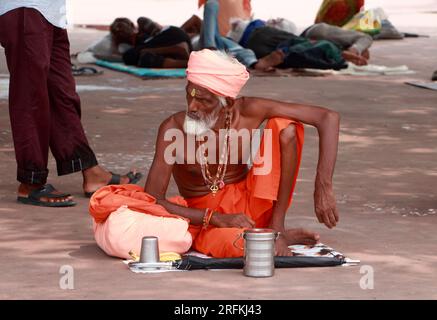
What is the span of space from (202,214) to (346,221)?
1.07 m

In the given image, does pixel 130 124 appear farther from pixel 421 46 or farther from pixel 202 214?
pixel 421 46

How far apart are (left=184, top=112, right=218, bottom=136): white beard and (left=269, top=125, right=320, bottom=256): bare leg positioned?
1.07 feet

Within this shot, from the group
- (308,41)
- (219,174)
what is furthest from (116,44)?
(219,174)

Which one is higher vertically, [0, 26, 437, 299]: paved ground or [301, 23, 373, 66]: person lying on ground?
[0, 26, 437, 299]: paved ground

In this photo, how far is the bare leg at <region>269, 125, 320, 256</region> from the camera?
6.06 m

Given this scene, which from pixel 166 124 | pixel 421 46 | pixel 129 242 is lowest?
pixel 421 46

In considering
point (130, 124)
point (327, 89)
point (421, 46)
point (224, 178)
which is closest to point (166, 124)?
point (224, 178)

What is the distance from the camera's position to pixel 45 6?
7348mm

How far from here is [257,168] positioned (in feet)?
20.3

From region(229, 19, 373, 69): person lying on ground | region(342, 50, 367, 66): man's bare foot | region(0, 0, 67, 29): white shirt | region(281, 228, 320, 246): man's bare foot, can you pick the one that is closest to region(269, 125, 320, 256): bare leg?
region(281, 228, 320, 246): man's bare foot

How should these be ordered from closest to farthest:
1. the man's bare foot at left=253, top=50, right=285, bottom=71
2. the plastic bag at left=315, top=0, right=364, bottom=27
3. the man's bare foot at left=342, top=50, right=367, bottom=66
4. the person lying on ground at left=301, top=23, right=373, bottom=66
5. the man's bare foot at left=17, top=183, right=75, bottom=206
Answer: the man's bare foot at left=17, top=183, right=75, bottom=206 < the man's bare foot at left=253, top=50, right=285, bottom=71 < the man's bare foot at left=342, top=50, right=367, bottom=66 < the person lying on ground at left=301, top=23, right=373, bottom=66 < the plastic bag at left=315, top=0, right=364, bottom=27

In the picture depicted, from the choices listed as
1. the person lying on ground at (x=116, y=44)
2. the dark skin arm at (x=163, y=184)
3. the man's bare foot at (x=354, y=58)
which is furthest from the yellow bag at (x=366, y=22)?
the dark skin arm at (x=163, y=184)

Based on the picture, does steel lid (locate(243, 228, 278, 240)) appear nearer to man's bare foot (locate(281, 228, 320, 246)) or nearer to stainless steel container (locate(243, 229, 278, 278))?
stainless steel container (locate(243, 229, 278, 278))

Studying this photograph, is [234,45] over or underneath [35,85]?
underneath
